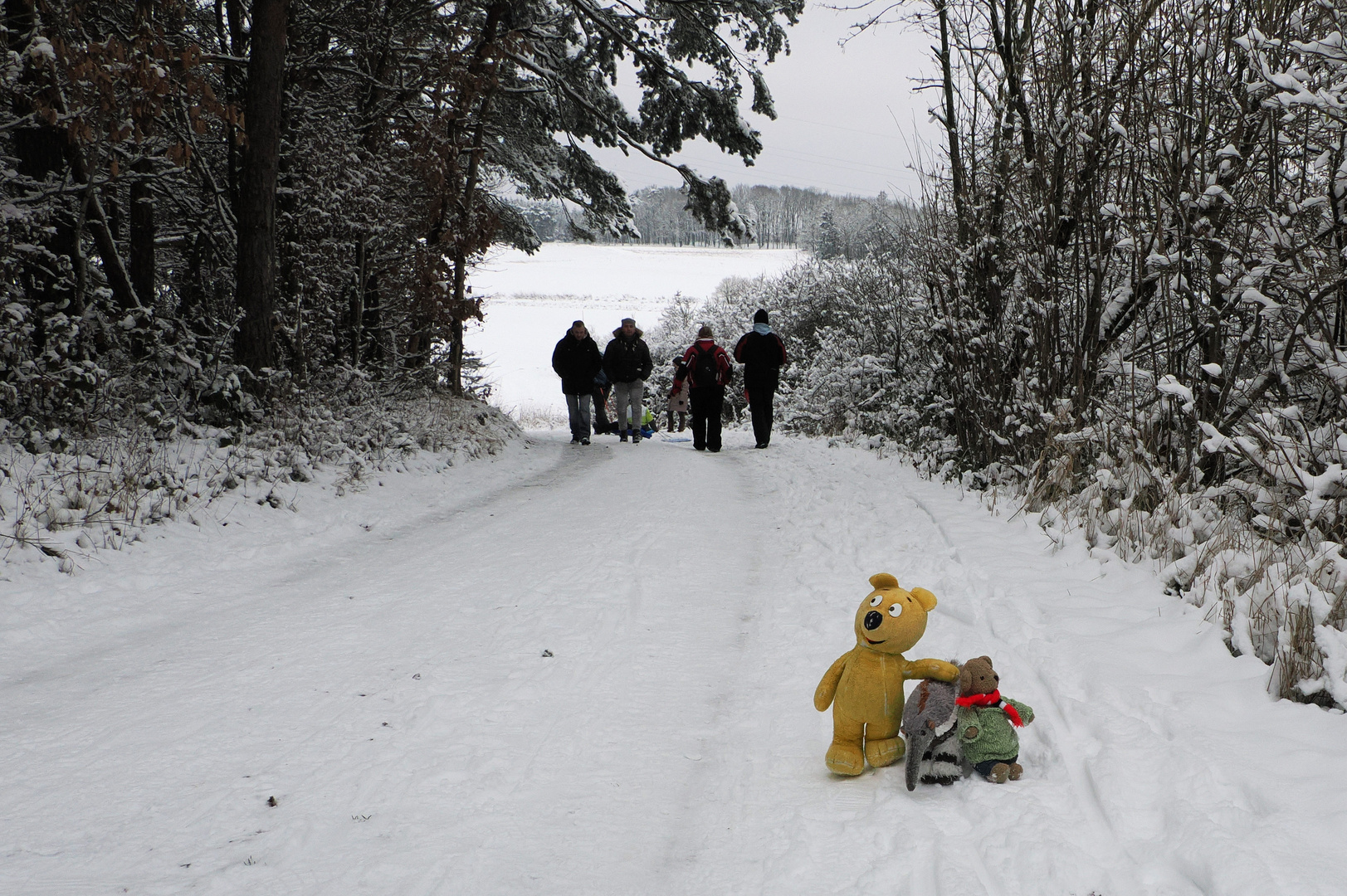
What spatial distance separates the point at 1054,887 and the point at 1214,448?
311 cm

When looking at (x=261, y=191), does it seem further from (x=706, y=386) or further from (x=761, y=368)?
(x=761, y=368)

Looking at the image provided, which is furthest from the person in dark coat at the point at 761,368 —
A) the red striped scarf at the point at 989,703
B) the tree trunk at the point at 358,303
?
the red striped scarf at the point at 989,703

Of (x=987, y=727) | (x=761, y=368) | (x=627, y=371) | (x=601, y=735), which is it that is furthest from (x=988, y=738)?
(x=627, y=371)

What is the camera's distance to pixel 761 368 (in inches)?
571

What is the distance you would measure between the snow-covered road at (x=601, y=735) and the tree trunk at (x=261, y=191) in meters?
3.88

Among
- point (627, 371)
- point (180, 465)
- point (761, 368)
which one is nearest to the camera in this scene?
point (180, 465)

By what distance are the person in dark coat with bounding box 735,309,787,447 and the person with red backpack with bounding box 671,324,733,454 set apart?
0.40 metres

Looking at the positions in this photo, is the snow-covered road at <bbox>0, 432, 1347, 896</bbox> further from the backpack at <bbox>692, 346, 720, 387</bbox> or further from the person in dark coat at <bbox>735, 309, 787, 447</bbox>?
the backpack at <bbox>692, 346, 720, 387</bbox>

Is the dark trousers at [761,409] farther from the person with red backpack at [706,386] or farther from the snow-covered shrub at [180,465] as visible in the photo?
the snow-covered shrub at [180,465]

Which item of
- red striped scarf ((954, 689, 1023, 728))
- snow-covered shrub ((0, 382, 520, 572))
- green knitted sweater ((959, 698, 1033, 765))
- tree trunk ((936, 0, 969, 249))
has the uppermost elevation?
tree trunk ((936, 0, 969, 249))

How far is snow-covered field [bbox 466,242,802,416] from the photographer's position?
4678 centimetres

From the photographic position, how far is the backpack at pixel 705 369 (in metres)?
14.8

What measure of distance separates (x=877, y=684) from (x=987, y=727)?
0.39 metres

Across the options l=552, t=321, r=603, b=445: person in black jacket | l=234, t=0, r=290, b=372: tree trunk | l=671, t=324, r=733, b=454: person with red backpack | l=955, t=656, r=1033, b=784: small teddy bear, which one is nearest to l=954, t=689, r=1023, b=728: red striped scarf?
l=955, t=656, r=1033, b=784: small teddy bear
